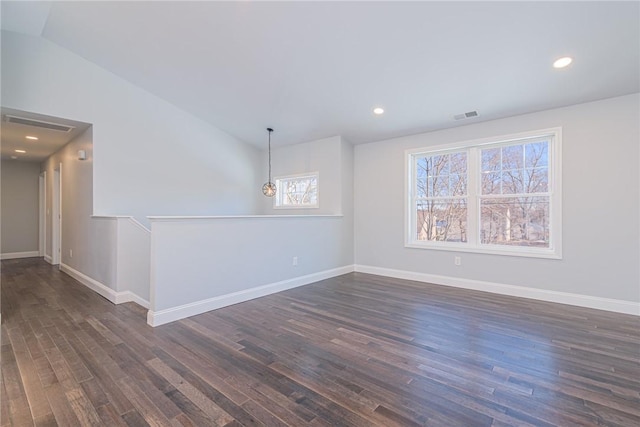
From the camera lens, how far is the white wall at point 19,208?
7.25 meters

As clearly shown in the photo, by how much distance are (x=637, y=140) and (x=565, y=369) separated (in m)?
2.88

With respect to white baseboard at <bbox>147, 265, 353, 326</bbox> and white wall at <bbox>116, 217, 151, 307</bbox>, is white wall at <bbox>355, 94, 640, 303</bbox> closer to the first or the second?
white baseboard at <bbox>147, 265, 353, 326</bbox>

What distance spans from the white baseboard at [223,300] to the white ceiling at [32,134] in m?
3.15

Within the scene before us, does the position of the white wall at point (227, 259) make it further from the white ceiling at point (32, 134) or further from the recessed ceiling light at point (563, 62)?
the recessed ceiling light at point (563, 62)

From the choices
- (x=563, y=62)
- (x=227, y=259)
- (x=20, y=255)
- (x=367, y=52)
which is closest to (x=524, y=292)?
(x=563, y=62)

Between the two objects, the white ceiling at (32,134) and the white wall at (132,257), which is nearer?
the white wall at (132,257)

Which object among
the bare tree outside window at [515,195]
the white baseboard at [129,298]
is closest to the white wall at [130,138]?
the white baseboard at [129,298]

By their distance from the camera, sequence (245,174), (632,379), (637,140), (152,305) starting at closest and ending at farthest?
(632,379), (152,305), (637,140), (245,174)

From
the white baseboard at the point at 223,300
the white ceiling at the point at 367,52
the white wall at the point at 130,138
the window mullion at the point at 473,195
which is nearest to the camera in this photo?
Answer: the white ceiling at the point at 367,52

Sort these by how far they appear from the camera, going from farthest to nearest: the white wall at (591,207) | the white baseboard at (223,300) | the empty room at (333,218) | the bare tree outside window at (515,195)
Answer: the bare tree outside window at (515,195) < the white wall at (591,207) < the white baseboard at (223,300) < the empty room at (333,218)

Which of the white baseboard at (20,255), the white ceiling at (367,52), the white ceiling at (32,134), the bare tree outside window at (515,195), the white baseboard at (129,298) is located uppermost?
the white ceiling at (367,52)

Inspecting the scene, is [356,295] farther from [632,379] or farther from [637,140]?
[637,140]

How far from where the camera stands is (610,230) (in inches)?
140

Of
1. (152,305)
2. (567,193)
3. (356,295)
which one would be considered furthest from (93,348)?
(567,193)
